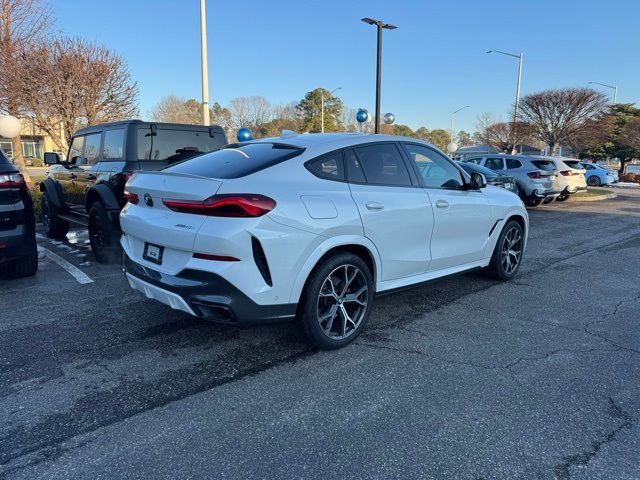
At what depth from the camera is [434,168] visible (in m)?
4.75

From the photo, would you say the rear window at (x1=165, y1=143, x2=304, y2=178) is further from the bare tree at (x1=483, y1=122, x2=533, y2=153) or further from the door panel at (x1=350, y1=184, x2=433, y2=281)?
the bare tree at (x1=483, y1=122, x2=533, y2=153)

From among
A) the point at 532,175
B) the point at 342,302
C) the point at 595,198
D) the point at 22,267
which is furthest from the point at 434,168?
the point at 595,198

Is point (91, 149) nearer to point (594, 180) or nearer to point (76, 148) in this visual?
point (76, 148)

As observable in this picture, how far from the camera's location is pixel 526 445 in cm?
257

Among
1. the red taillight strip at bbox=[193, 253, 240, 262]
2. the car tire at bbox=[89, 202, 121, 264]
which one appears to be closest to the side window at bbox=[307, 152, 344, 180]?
the red taillight strip at bbox=[193, 253, 240, 262]

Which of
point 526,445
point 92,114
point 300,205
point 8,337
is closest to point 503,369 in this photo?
point 526,445

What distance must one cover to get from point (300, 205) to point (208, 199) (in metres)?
0.64

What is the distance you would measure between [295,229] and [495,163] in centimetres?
1431

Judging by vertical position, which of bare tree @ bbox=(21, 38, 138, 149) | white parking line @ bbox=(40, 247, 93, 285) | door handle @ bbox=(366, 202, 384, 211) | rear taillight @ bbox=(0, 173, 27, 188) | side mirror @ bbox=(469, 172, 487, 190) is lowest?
white parking line @ bbox=(40, 247, 93, 285)

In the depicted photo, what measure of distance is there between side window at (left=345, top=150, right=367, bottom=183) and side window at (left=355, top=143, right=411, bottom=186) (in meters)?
0.05

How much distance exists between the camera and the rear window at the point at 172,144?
6.14 meters

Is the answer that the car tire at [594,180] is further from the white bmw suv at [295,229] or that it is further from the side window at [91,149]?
the side window at [91,149]

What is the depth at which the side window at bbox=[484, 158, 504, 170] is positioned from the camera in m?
15.9

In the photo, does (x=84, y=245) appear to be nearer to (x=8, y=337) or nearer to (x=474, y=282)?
(x=8, y=337)
